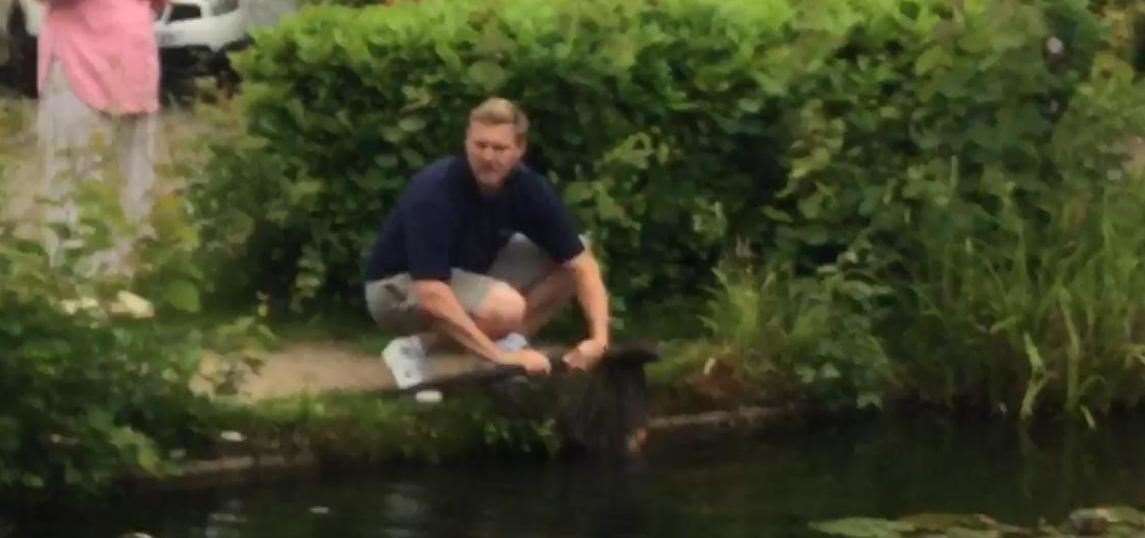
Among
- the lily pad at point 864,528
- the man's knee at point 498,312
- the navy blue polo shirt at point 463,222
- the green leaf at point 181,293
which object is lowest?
the lily pad at point 864,528

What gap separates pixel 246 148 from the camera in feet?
32.5

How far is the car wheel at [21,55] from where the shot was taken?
59.6 feet

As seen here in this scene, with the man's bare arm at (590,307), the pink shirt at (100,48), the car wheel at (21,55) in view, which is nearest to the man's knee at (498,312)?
the man's bare arm at (590,307)

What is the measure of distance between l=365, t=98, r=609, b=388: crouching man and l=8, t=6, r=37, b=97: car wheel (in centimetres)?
958

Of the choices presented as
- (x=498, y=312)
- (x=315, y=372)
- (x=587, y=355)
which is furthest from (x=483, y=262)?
(x=315, y=372)

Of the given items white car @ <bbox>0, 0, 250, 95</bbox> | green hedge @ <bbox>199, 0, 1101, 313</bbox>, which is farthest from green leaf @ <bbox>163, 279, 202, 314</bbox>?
white car @ <bbox>0, 0, 250, 95</bbox>

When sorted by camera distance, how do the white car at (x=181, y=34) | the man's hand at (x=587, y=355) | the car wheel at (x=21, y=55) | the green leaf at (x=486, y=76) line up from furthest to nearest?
the white car at (x=181, y=34) → the car wheel at (x=21, y=55) → the green leaf at (x=486, y=76) → the man's hand at (x=587, y=355)

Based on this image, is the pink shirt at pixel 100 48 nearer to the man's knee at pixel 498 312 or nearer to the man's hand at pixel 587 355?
the man's knee at pixel 498 312

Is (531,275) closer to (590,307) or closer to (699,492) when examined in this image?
(590,307)

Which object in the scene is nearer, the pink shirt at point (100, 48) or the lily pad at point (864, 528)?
the lily pad at point (864, 528)

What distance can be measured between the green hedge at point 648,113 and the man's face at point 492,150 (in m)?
1.01

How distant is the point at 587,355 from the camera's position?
849cm

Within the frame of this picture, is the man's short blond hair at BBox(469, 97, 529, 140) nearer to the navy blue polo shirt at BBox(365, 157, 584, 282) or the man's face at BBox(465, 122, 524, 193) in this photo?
the man's face at BBox(465, 122, 524, 193)

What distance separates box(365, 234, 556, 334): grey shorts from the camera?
881 centimetres
